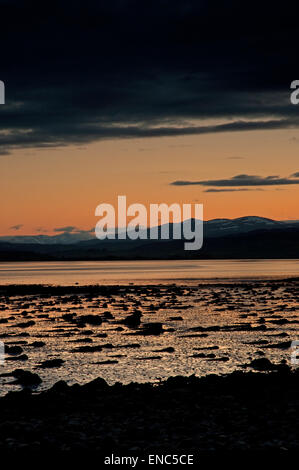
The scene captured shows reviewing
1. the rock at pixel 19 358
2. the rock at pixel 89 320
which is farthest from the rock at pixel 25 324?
the rock at pixel 19 358

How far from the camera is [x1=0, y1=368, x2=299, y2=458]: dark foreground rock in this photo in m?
13.3

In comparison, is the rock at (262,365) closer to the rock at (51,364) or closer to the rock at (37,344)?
the rock at (51,364)

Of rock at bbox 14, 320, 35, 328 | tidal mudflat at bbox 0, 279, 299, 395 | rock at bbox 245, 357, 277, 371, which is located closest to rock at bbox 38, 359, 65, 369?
tidal mudflat at bbox 0, 279, 299, 395

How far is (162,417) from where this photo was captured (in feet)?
52.0

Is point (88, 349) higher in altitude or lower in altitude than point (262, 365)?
lower

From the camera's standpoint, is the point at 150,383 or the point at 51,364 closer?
the point at 150,383

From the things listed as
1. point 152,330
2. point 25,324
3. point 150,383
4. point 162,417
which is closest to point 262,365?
point 150,383

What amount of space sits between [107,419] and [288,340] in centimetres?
1928

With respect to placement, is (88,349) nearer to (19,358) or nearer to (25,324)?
(19,358)

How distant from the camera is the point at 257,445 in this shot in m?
13.2
